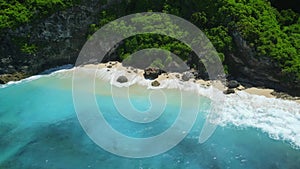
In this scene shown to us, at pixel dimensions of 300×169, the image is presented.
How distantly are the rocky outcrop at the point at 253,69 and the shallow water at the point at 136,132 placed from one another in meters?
2.53

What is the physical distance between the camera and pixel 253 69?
4378 centimetres

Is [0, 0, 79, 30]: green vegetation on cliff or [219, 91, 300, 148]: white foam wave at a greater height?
[0, 0, 79, 30]: green vegetation on cliff

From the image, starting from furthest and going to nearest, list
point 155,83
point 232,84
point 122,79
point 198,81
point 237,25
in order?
point 122,79 < point 237,25 < point 198,81 < point 155,83 < point 232,84

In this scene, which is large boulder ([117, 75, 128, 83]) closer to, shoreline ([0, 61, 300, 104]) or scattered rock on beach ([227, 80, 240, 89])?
shoreline ([0, 61, 300, 104])

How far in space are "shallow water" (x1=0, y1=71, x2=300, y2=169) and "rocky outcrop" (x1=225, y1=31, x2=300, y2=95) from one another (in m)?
2.53

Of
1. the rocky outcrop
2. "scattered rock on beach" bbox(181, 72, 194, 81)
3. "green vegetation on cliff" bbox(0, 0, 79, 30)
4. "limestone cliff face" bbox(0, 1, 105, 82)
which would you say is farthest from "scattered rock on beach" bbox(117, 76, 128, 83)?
the rocky outcrop

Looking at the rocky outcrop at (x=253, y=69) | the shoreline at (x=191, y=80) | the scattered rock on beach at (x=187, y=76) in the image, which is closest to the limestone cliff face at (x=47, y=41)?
the shoreline at (x=191, y=80)

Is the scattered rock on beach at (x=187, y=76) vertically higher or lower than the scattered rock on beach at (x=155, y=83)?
higher

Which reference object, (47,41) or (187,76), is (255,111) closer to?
(187,76)

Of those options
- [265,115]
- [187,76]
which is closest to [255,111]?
[265,115]

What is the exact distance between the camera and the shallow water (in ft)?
109

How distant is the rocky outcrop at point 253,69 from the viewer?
42.4 metres

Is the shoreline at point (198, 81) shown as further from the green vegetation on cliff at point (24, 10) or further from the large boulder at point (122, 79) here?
the green vegetation on cliff at point (24, 10)

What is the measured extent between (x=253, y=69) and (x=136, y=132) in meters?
14.7
